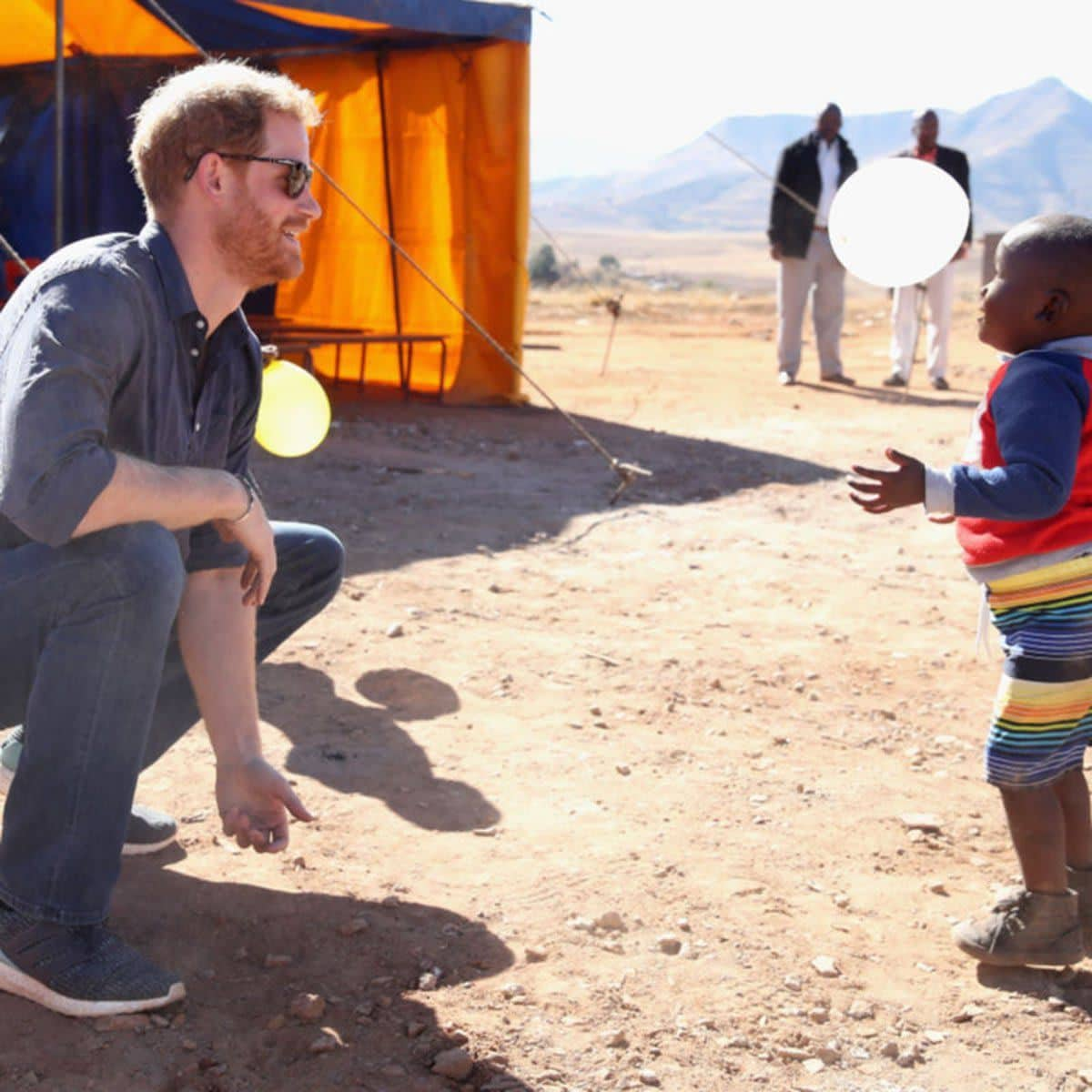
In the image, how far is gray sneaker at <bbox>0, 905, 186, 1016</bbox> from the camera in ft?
7.52

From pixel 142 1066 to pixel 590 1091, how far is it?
0.66 meters

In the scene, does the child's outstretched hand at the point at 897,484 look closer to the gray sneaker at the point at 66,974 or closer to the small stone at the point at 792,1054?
the small stone at the point at 792,1054

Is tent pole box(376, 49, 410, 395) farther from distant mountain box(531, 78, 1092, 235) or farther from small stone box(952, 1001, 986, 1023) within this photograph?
distant mountain box(531, 78, 1092, 235)

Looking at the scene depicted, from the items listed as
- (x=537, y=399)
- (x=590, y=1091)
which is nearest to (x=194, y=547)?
(x=590, y=1091)

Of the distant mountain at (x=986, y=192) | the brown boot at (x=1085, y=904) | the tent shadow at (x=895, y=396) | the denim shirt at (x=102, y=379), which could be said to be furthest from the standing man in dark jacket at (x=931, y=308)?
the distant mountain at (x=986, y=192)

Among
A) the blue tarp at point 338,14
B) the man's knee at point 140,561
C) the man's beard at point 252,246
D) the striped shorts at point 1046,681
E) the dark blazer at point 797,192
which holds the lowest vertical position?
the striped shorts at point 1046,681

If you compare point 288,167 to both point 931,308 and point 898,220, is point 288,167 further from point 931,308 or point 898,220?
point 931,308

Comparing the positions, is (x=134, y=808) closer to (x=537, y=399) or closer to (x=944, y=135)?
(x=537, y=399)

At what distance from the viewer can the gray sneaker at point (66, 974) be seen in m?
2.29

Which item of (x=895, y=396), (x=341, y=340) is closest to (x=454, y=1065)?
(x=341, y=340)

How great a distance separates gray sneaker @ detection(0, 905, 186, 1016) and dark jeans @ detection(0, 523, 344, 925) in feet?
0.12

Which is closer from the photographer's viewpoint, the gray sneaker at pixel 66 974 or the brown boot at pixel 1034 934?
the gray sneaker at pixel 66 974

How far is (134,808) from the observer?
2906 mm

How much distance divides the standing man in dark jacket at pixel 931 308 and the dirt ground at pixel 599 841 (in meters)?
4.68
